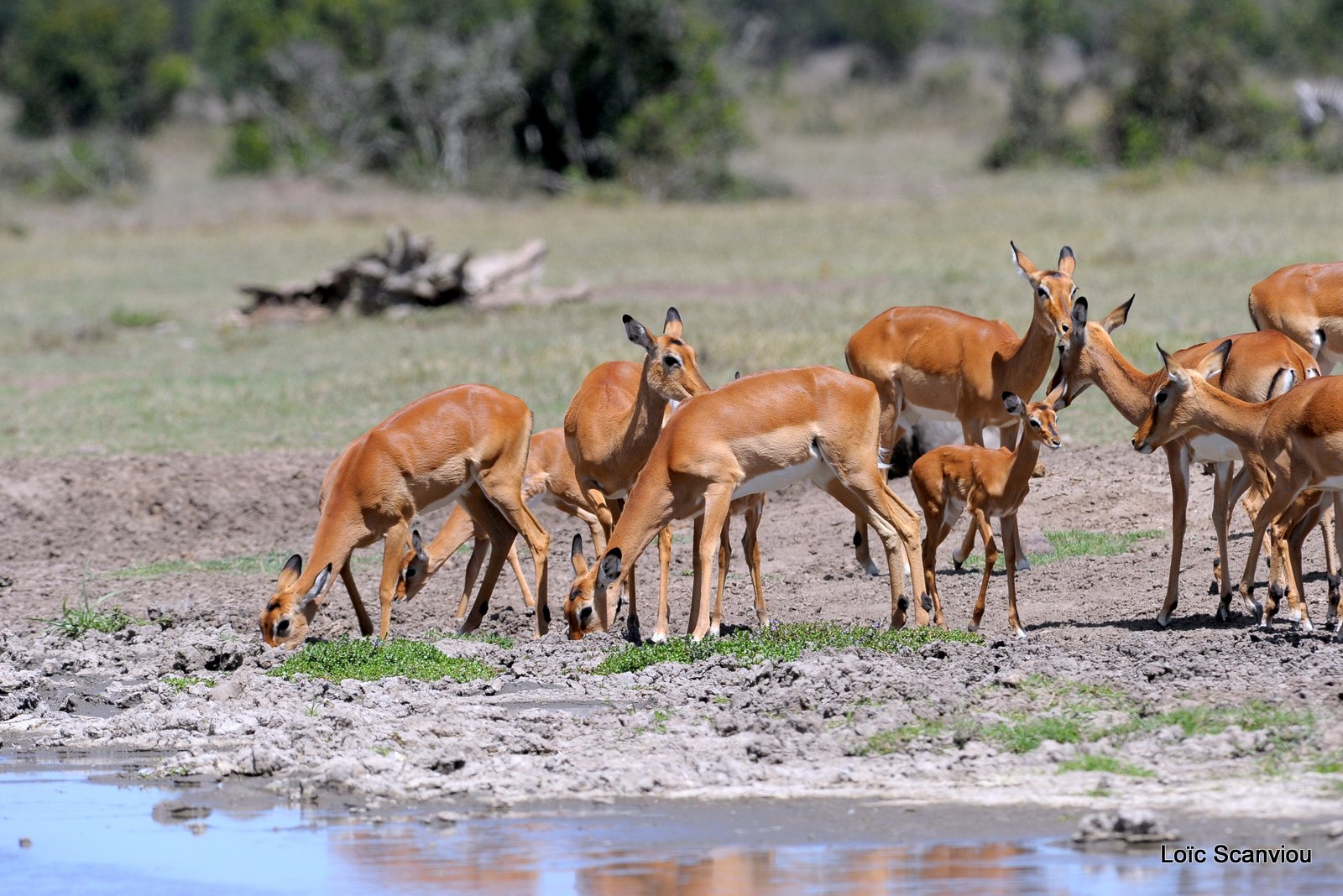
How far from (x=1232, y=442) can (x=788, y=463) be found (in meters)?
2.27

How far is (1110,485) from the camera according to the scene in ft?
39.7

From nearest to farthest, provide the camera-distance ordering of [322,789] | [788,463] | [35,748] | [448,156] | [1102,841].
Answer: [1102,841] < [322,789] < [35,748] < [788,463] < [448,156]

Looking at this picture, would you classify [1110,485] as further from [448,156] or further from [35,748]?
[448,156]

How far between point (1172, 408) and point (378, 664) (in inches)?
161

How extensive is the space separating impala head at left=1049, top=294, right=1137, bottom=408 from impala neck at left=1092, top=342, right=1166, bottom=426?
0.04m

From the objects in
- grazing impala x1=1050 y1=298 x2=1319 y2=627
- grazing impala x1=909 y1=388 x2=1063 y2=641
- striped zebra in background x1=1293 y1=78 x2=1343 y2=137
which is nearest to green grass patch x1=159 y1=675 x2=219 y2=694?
grazing impala x1=909 y1=388 x2=1063 y2=641

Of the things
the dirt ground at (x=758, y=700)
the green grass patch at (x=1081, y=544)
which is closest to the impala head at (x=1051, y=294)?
the green grass patch at (x=1081, y=544)

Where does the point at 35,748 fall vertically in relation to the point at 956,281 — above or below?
below

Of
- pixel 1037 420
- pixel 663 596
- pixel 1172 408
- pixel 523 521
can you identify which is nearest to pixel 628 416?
pixel 523 521

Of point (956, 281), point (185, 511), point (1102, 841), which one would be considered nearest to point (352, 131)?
point (956, 281)

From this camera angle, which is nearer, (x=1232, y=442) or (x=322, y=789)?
(x=322, y=789)

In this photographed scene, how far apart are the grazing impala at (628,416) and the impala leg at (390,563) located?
115cm

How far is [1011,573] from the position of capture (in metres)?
9.19

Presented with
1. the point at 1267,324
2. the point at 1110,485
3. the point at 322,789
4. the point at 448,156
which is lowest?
the point at 322,789
